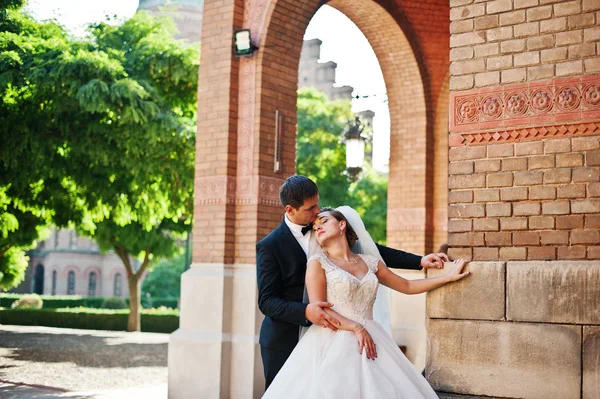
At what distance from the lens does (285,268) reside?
4941 millimetres

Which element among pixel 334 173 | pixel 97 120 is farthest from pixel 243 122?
pixel 334 173

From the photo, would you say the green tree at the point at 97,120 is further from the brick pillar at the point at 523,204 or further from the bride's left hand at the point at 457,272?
the bride's left hand at the point at 457,272

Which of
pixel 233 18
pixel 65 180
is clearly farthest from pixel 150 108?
pixel 233 18

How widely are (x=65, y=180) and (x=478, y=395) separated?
14825 mm

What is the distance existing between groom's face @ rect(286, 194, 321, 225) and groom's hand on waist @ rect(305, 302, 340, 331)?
588mm

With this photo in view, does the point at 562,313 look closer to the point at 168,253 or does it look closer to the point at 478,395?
the point at 478,395

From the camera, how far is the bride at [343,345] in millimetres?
4469

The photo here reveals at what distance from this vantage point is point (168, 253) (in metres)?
27.5

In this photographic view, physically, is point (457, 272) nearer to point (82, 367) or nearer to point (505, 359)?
point (505, 359)

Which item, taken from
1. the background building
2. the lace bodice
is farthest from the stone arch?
the background building

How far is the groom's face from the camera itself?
15.7ft

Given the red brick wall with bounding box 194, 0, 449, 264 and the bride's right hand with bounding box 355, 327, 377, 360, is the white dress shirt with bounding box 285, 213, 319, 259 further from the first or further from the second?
the red brick wall with bounding box 194, 0, 449, 264

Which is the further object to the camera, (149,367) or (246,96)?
(149,367)

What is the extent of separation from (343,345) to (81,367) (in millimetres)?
11384
